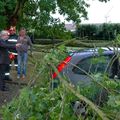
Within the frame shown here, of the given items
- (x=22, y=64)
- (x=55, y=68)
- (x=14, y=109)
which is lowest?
(x=22, y=64)

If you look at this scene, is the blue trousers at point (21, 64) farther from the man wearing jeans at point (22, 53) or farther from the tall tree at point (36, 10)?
the tall tree at point (36, 10)

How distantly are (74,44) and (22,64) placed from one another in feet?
41.9

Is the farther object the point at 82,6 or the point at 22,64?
the point at 82,6

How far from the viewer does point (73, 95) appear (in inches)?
174

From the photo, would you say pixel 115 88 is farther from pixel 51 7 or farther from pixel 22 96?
pixel 51 7

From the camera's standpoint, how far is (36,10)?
26.0m

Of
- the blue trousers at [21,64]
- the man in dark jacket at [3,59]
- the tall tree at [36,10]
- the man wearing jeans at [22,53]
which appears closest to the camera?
the man in dark jacket at [3,59]

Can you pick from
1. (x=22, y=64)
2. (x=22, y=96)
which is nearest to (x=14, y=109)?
(x=22, y=96)

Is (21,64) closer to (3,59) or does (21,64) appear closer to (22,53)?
(22,53)

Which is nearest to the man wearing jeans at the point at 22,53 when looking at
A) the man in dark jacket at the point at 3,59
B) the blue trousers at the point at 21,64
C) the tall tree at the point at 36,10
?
the blue trousers at the point at 21,64

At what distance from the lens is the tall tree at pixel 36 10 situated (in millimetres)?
22000

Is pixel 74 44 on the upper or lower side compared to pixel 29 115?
upper

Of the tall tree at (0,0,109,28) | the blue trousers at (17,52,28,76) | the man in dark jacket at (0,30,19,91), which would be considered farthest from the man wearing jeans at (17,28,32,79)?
the tall tree at (0,0,109,28)

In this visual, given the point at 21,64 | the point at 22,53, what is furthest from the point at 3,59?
the point at 21,64
